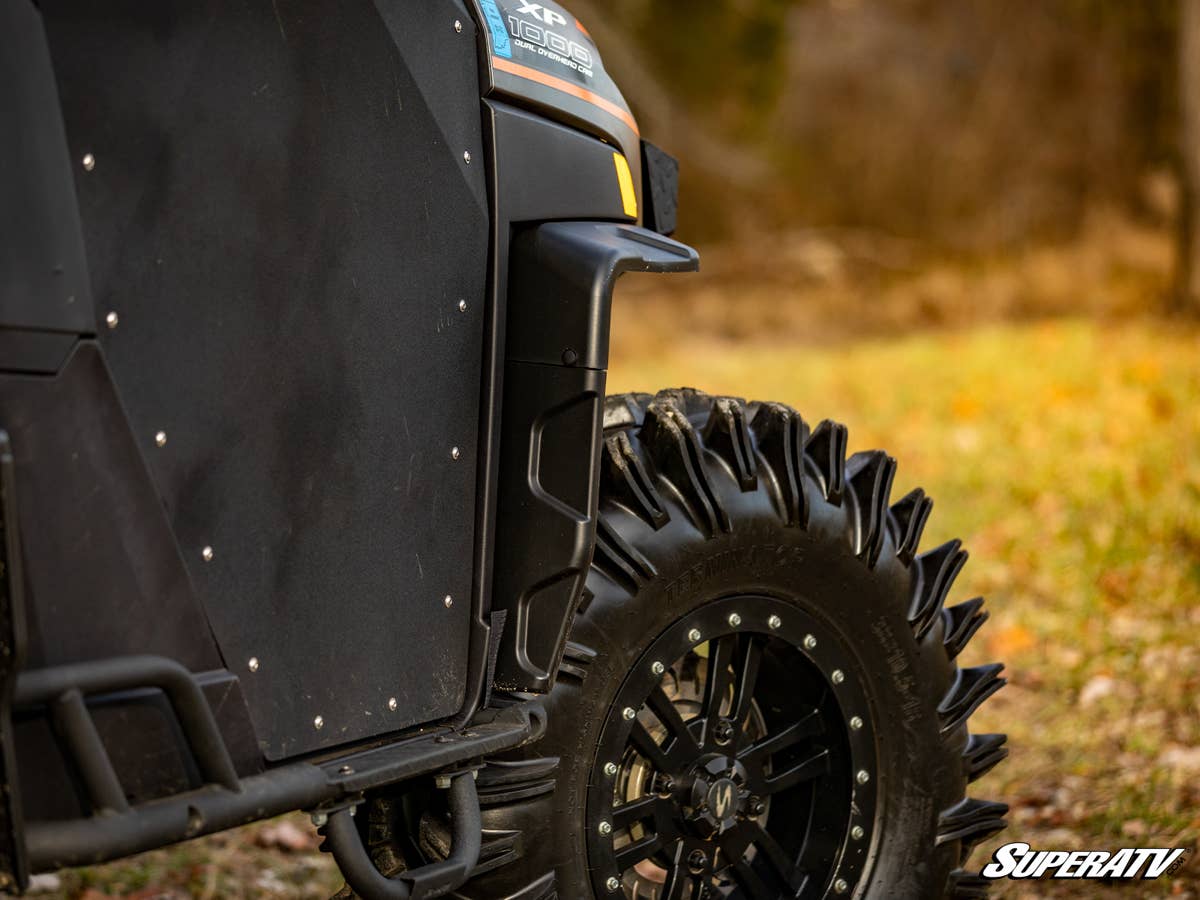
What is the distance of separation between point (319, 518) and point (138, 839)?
50cm

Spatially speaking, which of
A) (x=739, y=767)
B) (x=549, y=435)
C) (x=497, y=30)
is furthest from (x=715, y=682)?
(x=497, y=30)

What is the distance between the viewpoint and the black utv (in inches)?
66.3

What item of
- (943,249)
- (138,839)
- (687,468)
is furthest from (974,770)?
(943,249)

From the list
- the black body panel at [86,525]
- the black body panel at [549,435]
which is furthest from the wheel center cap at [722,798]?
the black body panel at [86,525]

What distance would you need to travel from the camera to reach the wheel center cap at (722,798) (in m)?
2.47

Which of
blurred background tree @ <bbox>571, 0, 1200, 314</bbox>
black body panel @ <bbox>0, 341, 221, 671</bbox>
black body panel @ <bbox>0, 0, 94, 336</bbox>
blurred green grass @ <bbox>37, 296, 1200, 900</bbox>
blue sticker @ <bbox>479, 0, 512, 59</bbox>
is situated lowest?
blurred green grass @ <bbox>37, 296, 1200, 900</bbox>

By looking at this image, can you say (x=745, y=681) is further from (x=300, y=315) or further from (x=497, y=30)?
(x=497, y=30)

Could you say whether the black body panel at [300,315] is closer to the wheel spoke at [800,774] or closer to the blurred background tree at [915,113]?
the wheel spoke at [800,774]

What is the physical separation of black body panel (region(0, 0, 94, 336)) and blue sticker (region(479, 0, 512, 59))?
746 mm

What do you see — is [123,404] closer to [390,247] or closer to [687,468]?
[390,247]

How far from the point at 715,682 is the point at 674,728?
12 centimetres

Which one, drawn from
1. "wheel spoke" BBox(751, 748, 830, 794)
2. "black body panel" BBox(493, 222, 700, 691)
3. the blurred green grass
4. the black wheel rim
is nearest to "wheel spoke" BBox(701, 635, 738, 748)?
the black wheel rim

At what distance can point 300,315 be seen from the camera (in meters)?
1.93

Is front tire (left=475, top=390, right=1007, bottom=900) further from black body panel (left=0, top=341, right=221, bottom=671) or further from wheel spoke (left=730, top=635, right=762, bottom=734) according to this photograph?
black body panel (left=0, top=341, right=221, bottom=671)
